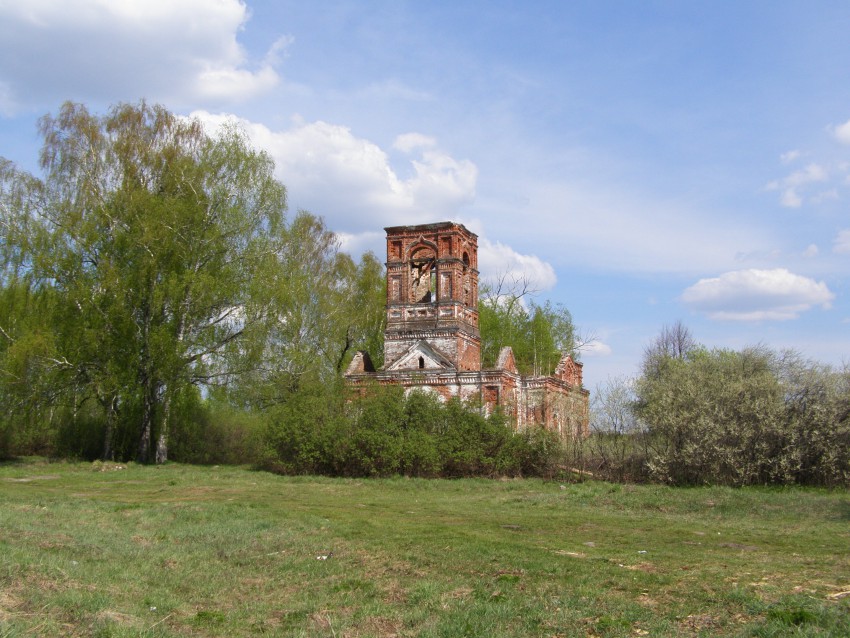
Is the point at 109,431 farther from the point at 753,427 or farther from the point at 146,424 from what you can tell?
the point at 753,427

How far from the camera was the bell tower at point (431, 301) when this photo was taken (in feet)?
101

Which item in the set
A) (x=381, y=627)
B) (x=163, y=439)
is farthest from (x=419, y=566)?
(x=163, y=439)

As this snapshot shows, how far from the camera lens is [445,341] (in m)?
30.8

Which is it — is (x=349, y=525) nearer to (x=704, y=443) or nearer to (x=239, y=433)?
(x=704, y=443)

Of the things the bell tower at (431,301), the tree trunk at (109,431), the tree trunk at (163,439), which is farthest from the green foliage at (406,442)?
the tree trunk at (109,431)

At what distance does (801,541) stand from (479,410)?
547 inches

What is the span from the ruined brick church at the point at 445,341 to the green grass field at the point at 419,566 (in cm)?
1226

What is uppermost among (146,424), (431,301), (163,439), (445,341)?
(431,301)

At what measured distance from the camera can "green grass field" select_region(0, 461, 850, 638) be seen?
684 cm

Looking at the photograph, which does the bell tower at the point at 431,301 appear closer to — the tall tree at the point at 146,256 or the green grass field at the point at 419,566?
the tall tree at the point at 146,256

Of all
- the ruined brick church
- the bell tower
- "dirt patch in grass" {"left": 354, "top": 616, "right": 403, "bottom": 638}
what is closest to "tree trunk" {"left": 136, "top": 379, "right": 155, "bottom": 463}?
the ruined brick church

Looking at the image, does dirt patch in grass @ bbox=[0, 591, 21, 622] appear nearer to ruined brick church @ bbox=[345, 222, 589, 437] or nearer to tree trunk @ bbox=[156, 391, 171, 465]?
ruined brick church @ bbox=[345, 222, 589, 437]

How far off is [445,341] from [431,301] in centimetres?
232

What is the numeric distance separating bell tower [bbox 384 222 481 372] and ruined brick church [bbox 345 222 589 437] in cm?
4
